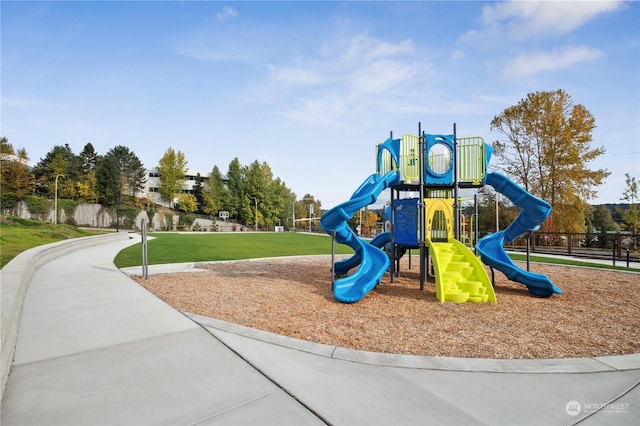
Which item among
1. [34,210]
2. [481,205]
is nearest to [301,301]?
[481,205]

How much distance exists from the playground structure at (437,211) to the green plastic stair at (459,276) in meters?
0.02

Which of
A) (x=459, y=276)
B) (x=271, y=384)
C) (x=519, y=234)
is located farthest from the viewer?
(x=519, y=234)

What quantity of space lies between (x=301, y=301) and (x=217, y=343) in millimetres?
3207

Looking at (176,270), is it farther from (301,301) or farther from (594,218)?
(594,218)

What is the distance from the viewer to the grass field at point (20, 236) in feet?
40.2

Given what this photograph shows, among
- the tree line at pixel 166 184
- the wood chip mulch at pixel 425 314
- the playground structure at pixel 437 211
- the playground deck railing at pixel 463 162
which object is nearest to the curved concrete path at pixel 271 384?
the wood chip mulch at pixel 425 314

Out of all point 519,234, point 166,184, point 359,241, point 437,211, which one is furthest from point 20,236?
point 166,184

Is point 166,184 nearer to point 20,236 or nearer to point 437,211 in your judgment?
point 20,236

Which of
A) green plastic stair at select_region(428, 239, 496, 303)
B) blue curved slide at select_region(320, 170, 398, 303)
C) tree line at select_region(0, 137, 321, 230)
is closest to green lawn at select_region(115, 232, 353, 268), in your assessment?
blue curved slide at select_region(320, 170, 398, 303)

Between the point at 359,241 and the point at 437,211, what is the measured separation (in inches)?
97.7

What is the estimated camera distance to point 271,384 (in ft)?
11.5

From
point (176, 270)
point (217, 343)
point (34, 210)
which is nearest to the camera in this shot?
point (217, 343)

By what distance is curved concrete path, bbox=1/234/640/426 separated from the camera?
2.97 m

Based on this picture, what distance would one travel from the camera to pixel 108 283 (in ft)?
29.9
